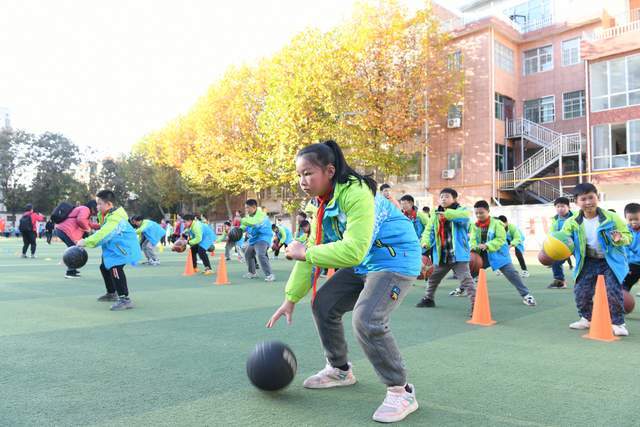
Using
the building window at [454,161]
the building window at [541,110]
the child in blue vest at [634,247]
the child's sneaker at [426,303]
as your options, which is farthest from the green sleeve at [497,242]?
the building window at [541,110]

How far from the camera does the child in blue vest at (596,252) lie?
5.97 metres

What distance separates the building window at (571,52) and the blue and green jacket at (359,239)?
29770 millimetres

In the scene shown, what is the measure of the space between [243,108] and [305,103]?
23.4ft

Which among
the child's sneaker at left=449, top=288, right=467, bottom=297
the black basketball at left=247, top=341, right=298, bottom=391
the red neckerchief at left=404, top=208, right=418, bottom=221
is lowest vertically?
the child's sneaker at left=449, top=288, right=467, bottom=297

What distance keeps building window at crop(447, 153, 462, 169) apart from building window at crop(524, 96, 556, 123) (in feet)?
16.5

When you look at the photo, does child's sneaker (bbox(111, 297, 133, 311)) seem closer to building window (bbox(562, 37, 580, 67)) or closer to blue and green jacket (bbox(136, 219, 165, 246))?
blue and green jacket (bbox(136, 219, 165, 246))

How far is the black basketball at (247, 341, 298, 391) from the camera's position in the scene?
11.9ft

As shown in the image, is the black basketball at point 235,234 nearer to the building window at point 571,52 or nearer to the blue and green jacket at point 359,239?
the blue and green jacket at point 359,239

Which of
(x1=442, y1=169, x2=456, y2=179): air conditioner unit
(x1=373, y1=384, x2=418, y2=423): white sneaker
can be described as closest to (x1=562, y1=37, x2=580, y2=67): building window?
(x1=442, y1=169, x2=456, y2=179): air conditioner unit

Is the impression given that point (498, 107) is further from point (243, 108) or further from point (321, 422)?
point (321, 422)

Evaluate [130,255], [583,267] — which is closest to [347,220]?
[583,267]

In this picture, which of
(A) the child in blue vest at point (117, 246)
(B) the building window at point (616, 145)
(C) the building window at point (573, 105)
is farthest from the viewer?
(C) the building window at point (573, 105)

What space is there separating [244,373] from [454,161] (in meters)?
26.9

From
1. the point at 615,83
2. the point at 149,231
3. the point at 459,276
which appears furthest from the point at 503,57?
the point at 459,276
